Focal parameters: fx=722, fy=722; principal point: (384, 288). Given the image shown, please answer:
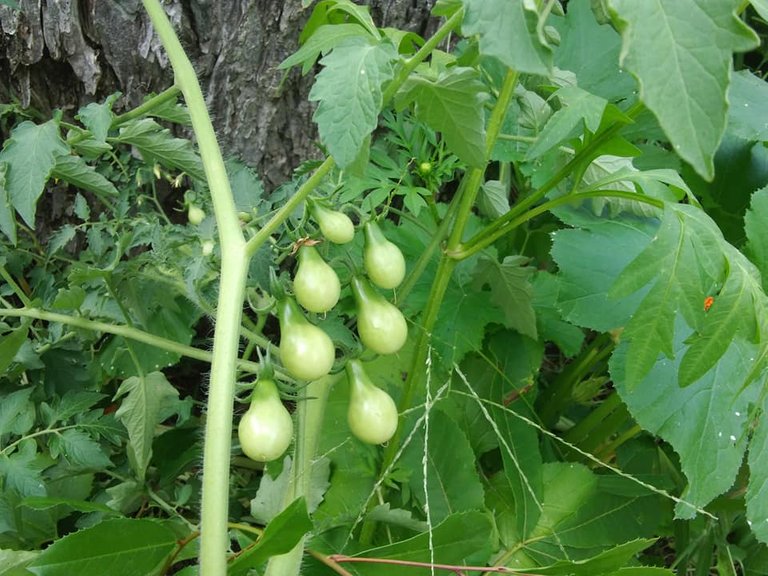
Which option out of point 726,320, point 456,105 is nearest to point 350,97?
point 456,105

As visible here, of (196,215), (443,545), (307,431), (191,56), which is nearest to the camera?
(443,545)

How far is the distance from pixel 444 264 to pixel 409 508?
51cm

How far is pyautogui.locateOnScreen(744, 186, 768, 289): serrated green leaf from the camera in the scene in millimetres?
1222

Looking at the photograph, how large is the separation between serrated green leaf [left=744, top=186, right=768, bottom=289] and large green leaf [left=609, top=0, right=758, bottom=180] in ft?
2.53

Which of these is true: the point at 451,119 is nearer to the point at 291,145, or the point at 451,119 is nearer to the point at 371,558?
the point at 371,558

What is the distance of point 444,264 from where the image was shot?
1.08 metres

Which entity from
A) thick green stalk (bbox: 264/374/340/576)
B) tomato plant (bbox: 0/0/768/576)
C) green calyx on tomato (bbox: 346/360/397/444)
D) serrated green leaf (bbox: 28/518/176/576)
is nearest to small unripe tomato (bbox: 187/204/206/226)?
tomato plant (bbox: 0/0/768/576)

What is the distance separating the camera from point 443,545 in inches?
36.8

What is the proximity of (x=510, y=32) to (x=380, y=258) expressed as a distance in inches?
15.8

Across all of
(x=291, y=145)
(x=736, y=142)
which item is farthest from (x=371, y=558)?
(x=736, y=142)

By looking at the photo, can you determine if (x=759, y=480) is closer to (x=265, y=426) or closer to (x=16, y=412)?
(x=265, y=426)

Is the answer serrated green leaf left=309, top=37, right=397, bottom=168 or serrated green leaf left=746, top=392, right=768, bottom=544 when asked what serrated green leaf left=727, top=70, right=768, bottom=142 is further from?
serrated green leaf left=309, top=37, right=397, bottom=168

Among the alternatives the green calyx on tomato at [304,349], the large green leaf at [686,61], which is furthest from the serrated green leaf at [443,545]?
the large green leaf at [686,61]

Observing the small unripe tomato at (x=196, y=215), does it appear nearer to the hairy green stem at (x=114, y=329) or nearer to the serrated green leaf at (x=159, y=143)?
the serrated green leaf at (x=159, y=143)
